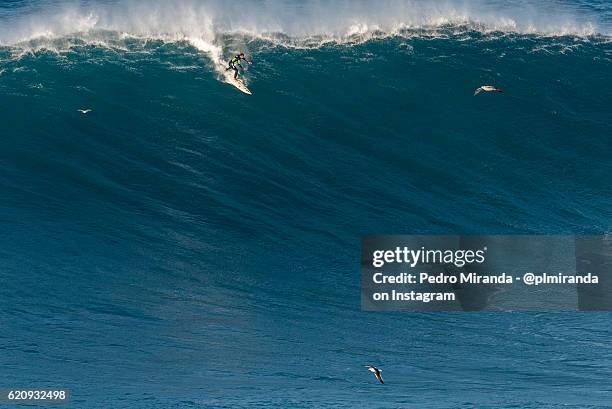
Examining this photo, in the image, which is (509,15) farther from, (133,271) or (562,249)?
(133,271)

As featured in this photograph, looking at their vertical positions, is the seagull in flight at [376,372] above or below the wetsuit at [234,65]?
below

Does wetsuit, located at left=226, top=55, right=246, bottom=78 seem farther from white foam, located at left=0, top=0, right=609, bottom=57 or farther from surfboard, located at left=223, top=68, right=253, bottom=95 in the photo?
white foam, located at left=0, top=0, right=609, bottom=57

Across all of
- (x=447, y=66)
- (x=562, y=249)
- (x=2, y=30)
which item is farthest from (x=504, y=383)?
(x=2, y=30)

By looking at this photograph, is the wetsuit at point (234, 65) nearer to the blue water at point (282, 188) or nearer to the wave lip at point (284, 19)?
the blue water at point (282, 188)

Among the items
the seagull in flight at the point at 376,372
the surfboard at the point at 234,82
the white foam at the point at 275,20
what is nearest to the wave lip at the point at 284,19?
the white foam at the point at 275,20

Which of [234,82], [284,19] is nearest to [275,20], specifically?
[284,19]

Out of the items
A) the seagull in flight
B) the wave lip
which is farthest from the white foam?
the seagull in flight
